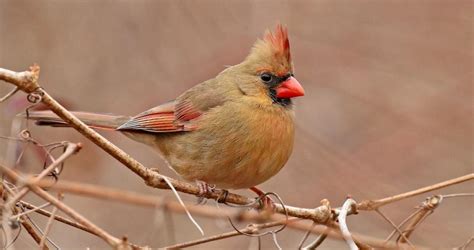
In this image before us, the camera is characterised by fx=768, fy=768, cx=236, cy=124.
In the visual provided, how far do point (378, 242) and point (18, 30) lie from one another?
17.3 ft

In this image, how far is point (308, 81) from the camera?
22.1ft

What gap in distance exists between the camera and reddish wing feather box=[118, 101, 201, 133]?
428 centimetres

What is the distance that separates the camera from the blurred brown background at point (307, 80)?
18.9 feet

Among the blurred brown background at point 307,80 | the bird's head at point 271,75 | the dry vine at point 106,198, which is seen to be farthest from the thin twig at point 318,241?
the blurred brown background at point 307,80

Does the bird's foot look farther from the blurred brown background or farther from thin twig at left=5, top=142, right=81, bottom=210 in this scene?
the blurred brown background

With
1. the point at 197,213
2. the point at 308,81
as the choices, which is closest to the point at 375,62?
the point at 308,81

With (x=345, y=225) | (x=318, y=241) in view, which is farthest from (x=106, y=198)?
(x=318, y=241)

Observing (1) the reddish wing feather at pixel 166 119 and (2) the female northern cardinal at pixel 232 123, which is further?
→ (1) the reddish wing feather at pixel 166 119

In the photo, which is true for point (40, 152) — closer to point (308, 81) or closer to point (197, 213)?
point (197, 213)

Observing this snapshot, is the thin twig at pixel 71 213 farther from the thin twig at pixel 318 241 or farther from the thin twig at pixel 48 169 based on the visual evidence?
the thin twig at pixel 318 241

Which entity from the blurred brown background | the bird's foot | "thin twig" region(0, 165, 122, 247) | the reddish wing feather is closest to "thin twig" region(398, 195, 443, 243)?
the bird's foot

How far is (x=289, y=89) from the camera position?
4.14m

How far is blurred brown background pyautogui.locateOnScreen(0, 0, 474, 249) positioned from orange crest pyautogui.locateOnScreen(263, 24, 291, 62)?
4.72 ft

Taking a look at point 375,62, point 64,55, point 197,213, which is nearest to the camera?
point 197,213
